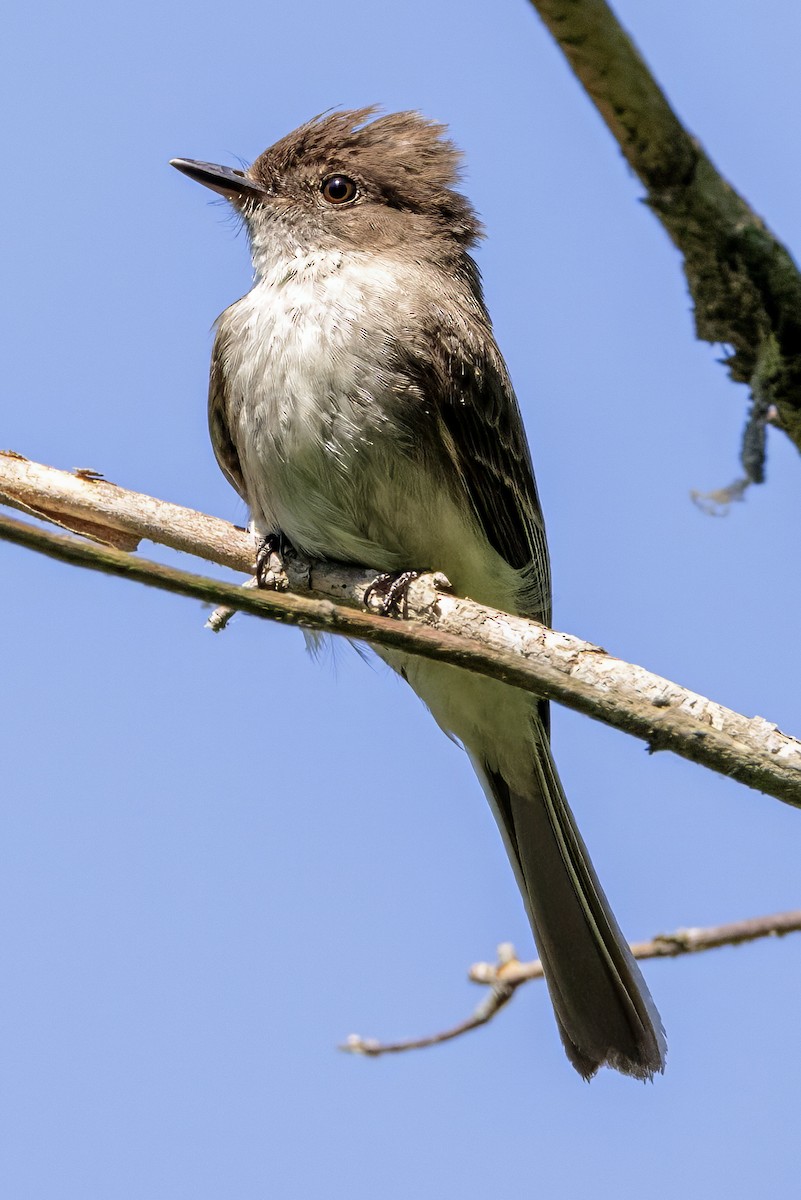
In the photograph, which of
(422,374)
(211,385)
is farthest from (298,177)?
(422,374)

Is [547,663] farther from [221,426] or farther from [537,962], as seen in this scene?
[221,426]

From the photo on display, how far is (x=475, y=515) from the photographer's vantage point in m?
6.26

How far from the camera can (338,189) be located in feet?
22.7

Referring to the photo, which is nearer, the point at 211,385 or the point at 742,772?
the point at 742,772

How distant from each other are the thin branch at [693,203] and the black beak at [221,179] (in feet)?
16.2

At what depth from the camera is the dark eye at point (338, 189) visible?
22.7ft

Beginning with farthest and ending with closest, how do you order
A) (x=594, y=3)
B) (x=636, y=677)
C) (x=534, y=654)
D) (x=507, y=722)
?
(x=507, y=722) < (x=534, y=654) < (x=636, y=677) < (x=594, y=3)

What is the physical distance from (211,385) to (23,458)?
125 cm

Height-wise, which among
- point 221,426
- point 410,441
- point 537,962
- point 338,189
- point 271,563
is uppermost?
point 338,189

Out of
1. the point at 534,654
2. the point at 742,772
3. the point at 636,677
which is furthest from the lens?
the point at 534,654

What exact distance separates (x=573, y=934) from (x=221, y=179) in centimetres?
422

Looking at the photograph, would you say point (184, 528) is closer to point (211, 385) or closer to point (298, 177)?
point (211, 385)

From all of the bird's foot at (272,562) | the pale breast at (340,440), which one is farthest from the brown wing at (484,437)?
the bird's foot at (272,562)

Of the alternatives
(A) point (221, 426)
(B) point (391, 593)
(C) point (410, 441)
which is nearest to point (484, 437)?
(C) point (410, 441)
